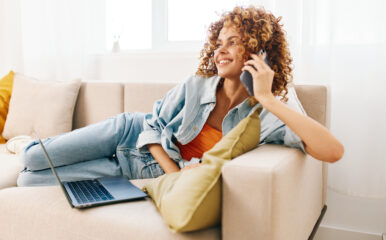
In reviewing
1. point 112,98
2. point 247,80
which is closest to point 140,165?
point 247,80

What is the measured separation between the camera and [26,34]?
2730mm

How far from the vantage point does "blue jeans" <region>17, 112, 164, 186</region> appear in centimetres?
138

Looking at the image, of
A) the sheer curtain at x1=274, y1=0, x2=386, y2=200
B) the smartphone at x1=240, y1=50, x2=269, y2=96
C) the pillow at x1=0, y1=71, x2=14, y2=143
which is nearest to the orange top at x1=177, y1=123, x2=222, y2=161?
the smartphone at x1=240, y1=50, x2=269, y2=96

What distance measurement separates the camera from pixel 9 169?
1.54 meters

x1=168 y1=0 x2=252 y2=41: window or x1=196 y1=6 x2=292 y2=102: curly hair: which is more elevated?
x1=168 y1=0 x2=252 y2=41: window

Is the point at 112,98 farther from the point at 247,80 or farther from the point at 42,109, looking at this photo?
the point at 247,80

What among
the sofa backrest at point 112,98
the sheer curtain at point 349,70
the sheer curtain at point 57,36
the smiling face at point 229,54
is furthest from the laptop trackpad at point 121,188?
the sheer curtain at point 57,36

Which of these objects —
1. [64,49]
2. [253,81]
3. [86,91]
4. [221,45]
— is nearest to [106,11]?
[64,49]

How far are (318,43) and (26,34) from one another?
2129 mm

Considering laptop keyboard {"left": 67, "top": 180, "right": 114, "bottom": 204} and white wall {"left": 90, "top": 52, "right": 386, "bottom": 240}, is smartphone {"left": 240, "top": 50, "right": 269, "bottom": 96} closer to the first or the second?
laptop keyboard {"left": 67, "top": 180, "right": 114, "bottom": 204}

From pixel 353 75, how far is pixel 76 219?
4.52 feet

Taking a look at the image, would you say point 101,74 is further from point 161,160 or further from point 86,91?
point 161,160

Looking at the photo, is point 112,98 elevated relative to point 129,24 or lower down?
lower down

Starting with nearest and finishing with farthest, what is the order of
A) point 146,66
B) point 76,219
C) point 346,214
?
1. point 76,219
2. point 346,214
3. point 146,66
